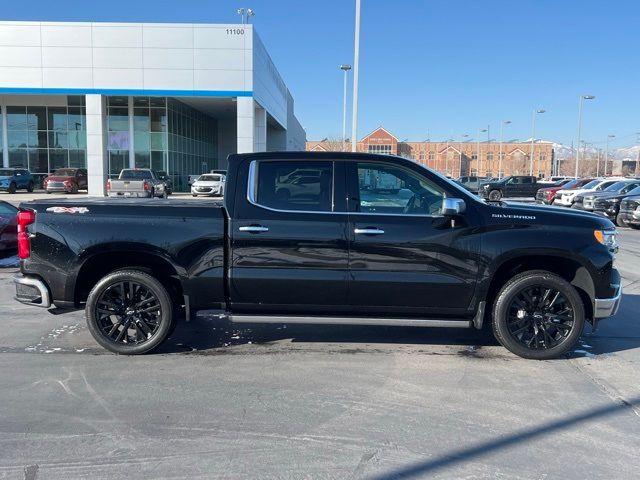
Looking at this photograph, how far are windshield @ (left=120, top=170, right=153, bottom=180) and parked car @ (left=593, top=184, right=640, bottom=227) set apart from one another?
2198cm

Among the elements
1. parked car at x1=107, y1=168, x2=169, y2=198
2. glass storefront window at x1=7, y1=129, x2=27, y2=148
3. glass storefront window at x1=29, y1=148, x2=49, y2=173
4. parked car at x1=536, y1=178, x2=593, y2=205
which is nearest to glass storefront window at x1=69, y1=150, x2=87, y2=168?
glass storefront window at x1=29, y1=148, x2=49, y2=173

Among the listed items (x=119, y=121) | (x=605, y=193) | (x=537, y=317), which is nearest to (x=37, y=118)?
(x=119, y=121)

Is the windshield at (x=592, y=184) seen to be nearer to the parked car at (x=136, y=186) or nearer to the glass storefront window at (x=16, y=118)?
the parked car at (x=136, y=186)

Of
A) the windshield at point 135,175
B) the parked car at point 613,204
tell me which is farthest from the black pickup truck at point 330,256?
the windshield at point 135,175

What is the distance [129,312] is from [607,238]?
188 inches

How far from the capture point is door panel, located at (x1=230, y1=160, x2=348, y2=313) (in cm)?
530

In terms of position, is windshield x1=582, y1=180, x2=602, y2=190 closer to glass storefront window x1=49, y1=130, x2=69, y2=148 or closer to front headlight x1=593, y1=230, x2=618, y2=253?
front headlight x1=593, y1=230, x2=618, y2=253

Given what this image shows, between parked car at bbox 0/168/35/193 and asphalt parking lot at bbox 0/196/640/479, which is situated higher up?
parked car at bbox 0/168/35/193

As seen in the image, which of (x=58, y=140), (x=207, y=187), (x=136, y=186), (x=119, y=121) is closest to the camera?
(x=136, y=186)

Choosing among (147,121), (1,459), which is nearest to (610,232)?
(1,459)

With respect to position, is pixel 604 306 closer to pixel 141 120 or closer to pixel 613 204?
pixel 613 204

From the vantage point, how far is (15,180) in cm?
3481

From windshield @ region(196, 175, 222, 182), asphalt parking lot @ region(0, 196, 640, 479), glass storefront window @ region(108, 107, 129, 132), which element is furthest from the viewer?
glass storefront window @ region(108, 107, 129, 132)

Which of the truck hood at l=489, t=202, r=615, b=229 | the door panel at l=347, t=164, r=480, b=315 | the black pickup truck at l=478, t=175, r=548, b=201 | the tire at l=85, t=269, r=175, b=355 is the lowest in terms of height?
the tire at l=85, t=269, r=175, b=355
